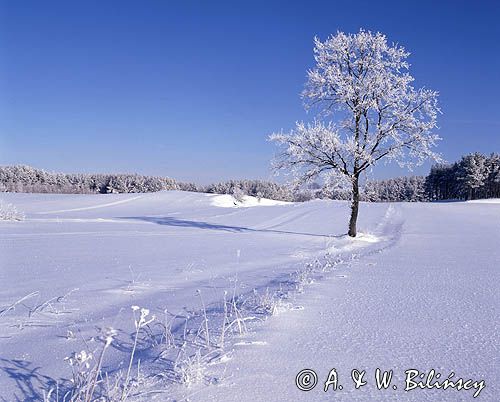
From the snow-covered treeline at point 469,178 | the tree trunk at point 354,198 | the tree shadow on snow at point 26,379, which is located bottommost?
the tree shadow on snow at point 26,379

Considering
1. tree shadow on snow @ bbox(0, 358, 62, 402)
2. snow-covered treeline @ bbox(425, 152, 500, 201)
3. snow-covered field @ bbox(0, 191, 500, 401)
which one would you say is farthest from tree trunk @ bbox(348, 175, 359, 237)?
snow-covered treeline @ bbox(425, 152, 500, 201)

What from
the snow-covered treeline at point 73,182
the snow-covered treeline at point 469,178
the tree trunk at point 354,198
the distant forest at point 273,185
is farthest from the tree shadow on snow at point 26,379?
the snow-covered treeline at point 73,182

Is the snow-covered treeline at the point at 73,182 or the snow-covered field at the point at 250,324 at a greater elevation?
the snow-covered treeline at the point at 73,182

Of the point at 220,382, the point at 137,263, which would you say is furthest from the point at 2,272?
the point at 220,382

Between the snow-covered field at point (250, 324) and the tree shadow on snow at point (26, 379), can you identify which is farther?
the snow-covered field at point (250, 324)

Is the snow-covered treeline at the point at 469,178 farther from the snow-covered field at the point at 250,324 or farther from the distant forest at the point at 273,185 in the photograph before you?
the snow-covered field at the point at 250,324

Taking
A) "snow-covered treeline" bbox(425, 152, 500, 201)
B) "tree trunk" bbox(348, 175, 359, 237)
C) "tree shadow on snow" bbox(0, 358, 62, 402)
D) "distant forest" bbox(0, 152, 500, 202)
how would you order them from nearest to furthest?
"tree shadow on snow" bbox(0, 358, 62, 402)
"tree trunk" bbox(348, 175, 359, 237)
"snow-covered treeline" bbox(425, 152, 500, 201)
"distant forest" bbox(0, 152, 500, 202)

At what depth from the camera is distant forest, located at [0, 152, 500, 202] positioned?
74.9 m

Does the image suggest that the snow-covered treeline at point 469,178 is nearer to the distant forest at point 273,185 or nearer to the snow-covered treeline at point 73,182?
the distant forest at point 273,185

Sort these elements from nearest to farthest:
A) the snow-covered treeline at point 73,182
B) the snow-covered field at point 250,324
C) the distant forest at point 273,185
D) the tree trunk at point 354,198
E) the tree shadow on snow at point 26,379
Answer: the tree shadow on snow at point 26,379 < the snow-covered field at point 250,324 < the tree trunk at point 354,198 < the distant forest at point 273,185 < the snow-covered treeline at point 73,182

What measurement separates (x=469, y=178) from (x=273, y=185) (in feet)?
217

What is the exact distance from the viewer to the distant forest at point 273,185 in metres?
74.9

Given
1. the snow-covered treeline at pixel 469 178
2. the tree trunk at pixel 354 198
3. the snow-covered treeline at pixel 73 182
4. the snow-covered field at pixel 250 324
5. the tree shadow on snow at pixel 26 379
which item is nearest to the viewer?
the tree shadow on snow at pixel 26 379

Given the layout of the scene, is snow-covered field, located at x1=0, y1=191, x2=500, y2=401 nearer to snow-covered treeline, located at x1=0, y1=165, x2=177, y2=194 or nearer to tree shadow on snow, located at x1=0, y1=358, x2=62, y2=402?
tree shadow on snow, located at x1=0, y1=358, x2=62, y2=402
